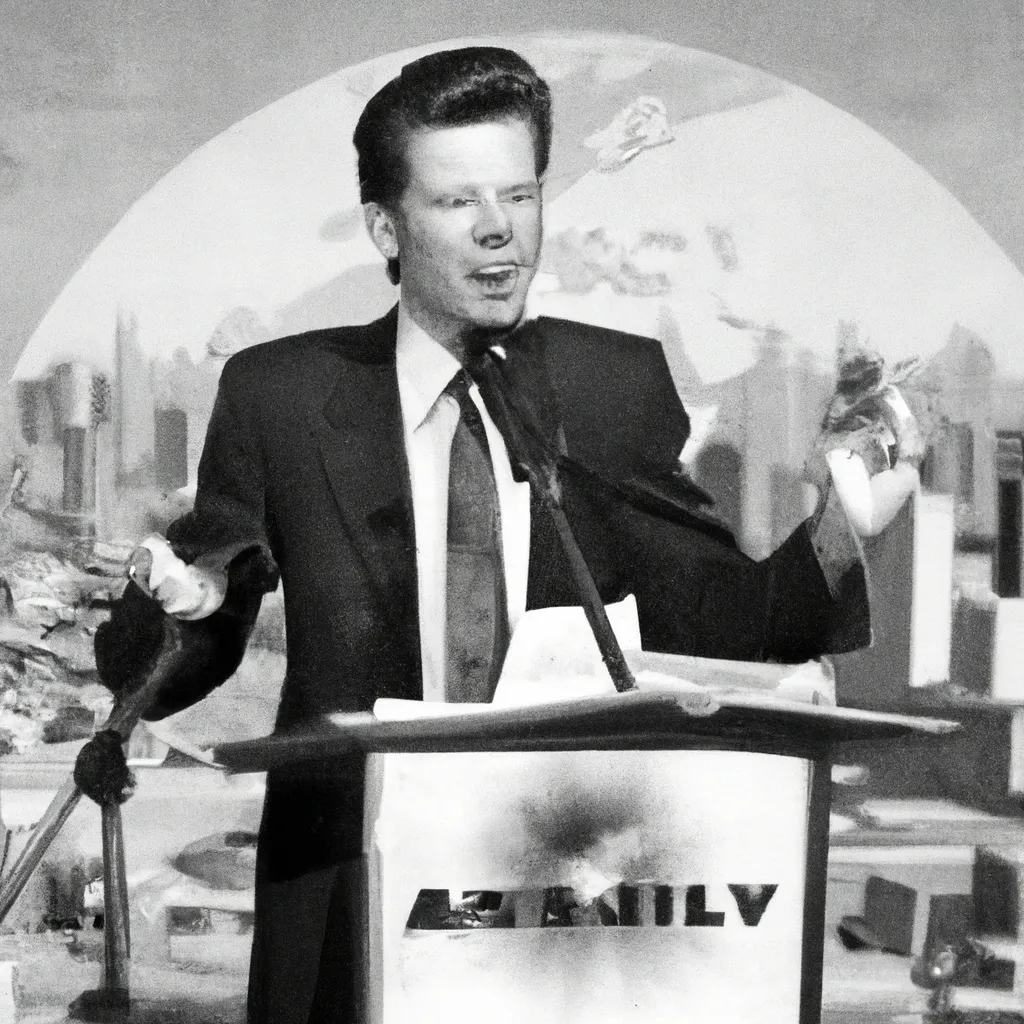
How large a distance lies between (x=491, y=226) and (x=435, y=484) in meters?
0.58

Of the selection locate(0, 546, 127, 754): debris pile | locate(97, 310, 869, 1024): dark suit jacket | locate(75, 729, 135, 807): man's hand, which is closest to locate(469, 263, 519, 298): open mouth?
locate(97, 310, 869, 1024): dark suit jacket

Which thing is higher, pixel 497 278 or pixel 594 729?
pixel 497 278

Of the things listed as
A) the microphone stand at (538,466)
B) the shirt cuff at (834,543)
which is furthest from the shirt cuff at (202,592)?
the shirt cuff at (834,543)

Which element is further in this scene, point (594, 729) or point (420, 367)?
point (420, 367)

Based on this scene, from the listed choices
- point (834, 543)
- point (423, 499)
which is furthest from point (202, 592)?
point (834, 543)

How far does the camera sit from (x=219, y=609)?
10.9 feet

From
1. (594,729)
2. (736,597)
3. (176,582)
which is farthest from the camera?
(736,597)

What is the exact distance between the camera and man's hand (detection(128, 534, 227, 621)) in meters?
3.30

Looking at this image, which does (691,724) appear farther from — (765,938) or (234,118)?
(234,118)

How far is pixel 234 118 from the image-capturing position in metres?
3.53

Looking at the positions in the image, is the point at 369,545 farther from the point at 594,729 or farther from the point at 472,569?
the point at 594,729

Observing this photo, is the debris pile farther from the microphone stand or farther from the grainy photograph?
the microphone stand

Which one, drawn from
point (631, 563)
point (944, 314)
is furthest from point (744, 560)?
point (944, 314)

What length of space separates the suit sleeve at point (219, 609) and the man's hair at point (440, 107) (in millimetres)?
582
